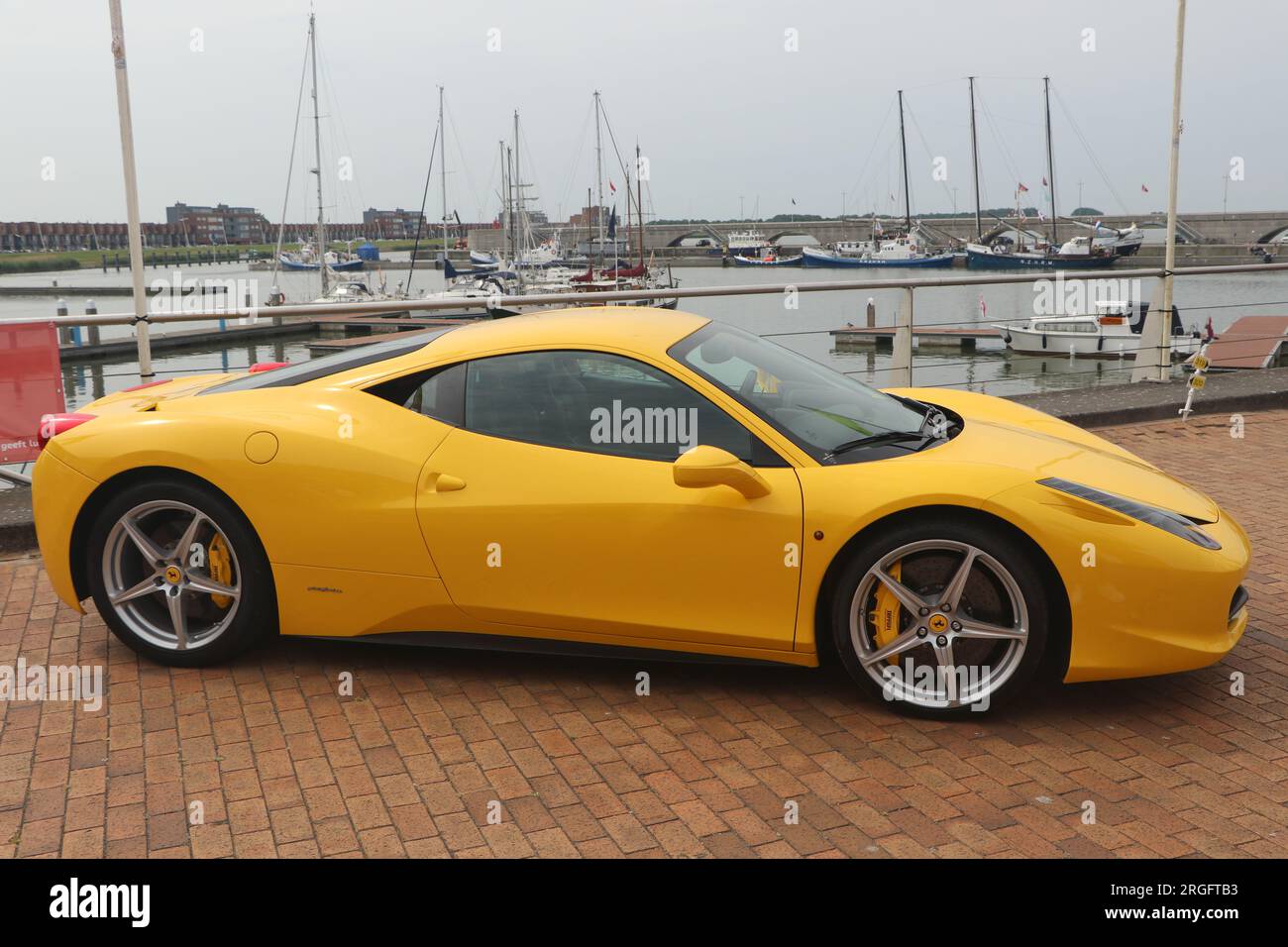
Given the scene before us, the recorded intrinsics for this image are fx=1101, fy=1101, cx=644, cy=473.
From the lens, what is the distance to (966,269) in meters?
97.0

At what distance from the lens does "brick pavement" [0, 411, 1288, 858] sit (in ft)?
10.2

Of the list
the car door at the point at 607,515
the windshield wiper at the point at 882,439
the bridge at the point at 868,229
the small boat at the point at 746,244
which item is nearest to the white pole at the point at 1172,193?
the windshield wiper at the point at 882,439

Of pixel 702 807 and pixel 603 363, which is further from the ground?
pixel 603 363

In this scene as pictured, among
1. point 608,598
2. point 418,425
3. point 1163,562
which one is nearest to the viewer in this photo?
point 1163,562

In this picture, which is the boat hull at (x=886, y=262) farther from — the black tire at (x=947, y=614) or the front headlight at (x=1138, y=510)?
the black tire at (x=947, y=614)

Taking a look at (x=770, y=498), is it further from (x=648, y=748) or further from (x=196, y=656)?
(x=196, y=656)

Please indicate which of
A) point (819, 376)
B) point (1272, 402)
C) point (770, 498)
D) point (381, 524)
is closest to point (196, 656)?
point (381, 524)

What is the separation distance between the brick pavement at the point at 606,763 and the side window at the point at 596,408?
0.95 metres

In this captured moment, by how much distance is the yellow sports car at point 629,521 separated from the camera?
3.69 meters

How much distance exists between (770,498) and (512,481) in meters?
0.94

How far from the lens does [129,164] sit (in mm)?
6594

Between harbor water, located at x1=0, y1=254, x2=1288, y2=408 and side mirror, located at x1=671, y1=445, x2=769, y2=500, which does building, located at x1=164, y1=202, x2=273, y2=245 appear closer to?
harbor water, located at x1=0, y1=254, x2=1288, y2=408

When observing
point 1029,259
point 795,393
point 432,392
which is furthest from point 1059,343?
point 1029,259

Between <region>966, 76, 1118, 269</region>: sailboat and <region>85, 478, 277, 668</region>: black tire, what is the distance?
8069 cm
